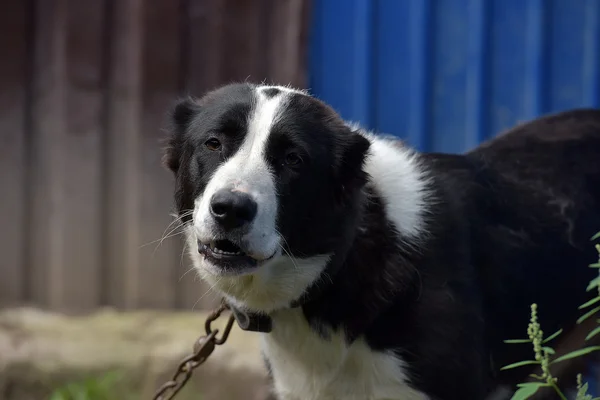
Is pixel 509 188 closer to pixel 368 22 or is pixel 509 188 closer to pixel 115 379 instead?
Result: pixel 368 22

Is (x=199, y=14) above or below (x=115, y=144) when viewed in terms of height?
above

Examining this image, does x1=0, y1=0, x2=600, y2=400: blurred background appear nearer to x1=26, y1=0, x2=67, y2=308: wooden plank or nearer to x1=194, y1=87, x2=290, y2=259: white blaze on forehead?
x1=26, y1=0, x2=67, y2=308: wooden plank

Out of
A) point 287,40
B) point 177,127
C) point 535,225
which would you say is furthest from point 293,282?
point 287,40

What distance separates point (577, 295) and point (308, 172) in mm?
1267

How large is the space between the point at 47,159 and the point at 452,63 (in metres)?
2.07

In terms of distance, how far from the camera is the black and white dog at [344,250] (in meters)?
2.66

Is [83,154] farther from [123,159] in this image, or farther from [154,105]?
[154,105]

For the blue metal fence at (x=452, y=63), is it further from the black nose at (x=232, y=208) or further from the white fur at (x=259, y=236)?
the black nose at (x=232, y=208)

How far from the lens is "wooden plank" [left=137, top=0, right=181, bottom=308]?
14.8 ft

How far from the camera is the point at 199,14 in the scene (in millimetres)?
4516

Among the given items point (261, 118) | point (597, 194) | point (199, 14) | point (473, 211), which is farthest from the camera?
point (199, 14)

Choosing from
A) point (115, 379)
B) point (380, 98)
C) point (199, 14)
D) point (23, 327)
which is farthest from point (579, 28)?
point (23, 327)

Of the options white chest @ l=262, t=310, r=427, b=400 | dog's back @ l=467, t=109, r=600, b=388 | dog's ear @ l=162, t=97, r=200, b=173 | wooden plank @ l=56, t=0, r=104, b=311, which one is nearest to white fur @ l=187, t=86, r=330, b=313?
white chest @ l=262, t=310, r=427, b=400

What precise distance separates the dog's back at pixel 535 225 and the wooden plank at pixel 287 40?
1.15 m
